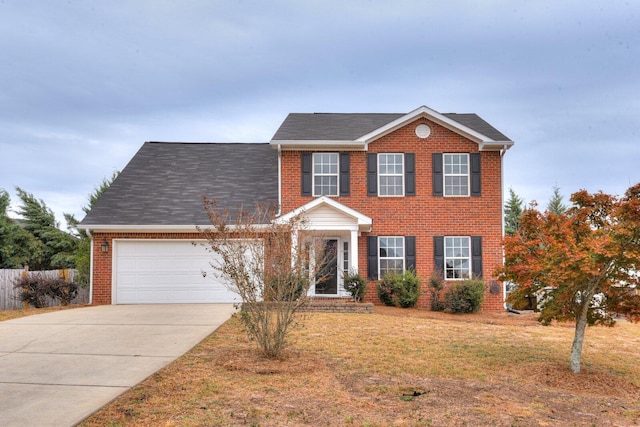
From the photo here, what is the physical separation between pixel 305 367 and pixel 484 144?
1190cm

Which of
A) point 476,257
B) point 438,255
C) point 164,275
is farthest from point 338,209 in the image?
point 164,275

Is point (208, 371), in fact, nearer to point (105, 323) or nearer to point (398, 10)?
point (105, 323)

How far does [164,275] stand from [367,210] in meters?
6.78

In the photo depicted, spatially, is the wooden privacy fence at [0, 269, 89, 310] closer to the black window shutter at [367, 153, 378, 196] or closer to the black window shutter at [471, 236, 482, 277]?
the black window shutter at [367, 153, 378, 196]

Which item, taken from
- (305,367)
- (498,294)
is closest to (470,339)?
(305,367)

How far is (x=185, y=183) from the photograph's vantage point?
19266mm

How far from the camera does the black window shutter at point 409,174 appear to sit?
18000 millimetres

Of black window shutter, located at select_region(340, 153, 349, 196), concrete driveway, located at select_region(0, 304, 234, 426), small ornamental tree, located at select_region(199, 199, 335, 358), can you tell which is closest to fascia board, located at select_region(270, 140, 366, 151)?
black window shutter, located at select_region(340, 153, 349, 196)

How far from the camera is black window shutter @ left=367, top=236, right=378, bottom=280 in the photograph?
17594 mm

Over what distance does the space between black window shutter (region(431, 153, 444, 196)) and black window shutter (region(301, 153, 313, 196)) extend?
402 centimetres

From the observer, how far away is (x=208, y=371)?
Result: 25.9 ft

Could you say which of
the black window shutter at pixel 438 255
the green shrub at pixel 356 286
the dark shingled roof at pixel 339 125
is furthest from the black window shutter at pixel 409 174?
the green shrub at pixel 356 286

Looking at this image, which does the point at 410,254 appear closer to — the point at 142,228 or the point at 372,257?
the point at 372,257

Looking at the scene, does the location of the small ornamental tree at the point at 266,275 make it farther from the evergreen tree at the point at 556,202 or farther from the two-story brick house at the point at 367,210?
the evergreen tree at the point at 556,202
